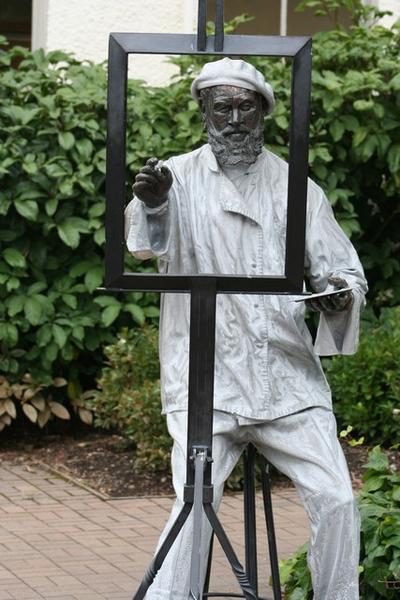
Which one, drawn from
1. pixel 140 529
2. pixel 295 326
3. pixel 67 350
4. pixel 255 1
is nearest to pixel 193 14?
pixel 255 1

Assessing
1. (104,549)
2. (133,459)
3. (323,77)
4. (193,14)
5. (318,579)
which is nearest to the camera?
(318,579)

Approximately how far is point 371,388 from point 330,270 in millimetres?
3793

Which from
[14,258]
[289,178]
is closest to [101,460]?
[14,258]

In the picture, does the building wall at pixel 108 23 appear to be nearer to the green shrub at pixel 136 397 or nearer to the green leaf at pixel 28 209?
the green leaf at pixel 28 209

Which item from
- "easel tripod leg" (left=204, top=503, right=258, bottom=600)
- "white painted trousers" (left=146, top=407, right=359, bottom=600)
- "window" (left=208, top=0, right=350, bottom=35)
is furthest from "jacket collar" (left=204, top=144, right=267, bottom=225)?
"window" (left=208, top=0, right=350, bottom=35)

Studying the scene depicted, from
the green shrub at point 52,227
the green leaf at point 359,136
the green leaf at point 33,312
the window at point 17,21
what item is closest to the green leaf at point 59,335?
the green shrub at point 52,227

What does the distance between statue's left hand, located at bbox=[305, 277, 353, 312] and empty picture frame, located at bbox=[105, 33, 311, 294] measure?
119 millimetres

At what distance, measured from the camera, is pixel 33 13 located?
1012 cm

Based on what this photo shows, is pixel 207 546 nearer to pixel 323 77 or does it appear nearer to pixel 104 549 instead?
pixel 104 549

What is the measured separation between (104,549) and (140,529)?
45cm

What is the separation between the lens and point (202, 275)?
14.0 ft

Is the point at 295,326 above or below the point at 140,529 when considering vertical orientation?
above

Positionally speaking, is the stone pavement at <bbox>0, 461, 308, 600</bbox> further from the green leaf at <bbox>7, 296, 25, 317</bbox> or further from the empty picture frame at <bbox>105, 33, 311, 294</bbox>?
the empty picture frame at <bbox>105, 33, 311, 294</bbox>

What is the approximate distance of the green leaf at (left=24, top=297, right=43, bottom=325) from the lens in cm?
854
